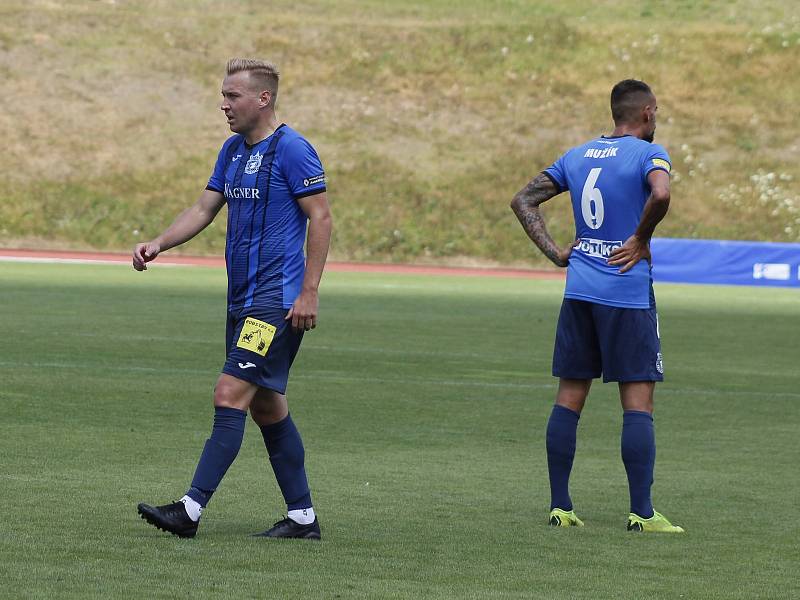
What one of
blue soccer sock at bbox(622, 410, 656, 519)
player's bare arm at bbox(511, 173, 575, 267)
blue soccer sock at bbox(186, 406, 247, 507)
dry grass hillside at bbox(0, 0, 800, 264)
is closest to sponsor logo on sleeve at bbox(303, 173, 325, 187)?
blue soccer sock at bbox(186, 406, 247, 507)

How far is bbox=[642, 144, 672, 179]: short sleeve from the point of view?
7.31 meters

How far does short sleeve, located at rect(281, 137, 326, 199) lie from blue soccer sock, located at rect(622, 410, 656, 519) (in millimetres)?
1817

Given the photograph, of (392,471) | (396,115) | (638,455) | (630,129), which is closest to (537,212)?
(630,129)

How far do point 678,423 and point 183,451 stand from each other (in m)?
4.01

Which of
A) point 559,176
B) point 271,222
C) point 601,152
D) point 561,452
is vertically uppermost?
point 601,152

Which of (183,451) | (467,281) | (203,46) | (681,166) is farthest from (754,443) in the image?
(203,46)

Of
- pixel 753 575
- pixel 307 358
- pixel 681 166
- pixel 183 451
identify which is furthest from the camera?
pixel 681 166

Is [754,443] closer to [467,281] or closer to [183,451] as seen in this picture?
[183,451]

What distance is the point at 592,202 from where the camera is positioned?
24.7ft

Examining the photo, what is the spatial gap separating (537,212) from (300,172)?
152 centimetres

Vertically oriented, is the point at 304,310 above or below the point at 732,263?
above

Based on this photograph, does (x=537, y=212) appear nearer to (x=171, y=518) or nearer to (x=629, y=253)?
(x=629, y=253)

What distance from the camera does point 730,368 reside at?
16656 millimetres

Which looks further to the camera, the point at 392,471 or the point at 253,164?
the point at 392,471
